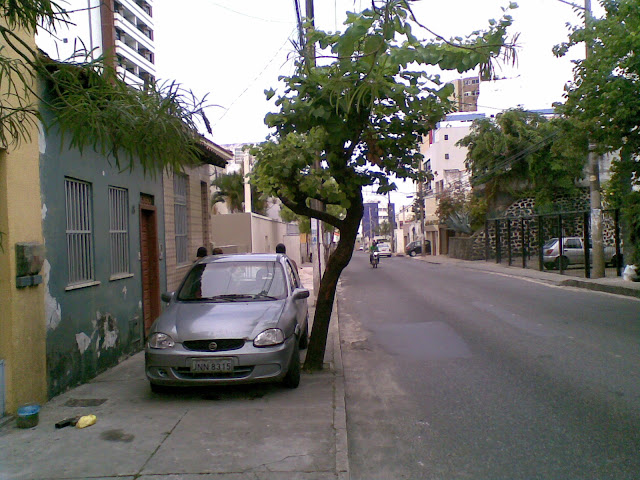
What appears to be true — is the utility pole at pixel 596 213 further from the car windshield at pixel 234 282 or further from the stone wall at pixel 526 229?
the car windshield at pixel 234 282

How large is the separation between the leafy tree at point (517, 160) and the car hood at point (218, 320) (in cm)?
2771

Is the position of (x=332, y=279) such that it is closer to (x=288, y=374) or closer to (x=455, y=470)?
(x=288, y=374)

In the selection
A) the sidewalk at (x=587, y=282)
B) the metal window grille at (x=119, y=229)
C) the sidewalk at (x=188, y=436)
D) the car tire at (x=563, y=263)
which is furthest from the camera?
the car tire at (x=563, y=263)

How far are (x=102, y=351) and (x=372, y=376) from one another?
3.78 meters

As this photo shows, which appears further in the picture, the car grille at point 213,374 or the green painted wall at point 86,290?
the green painted wall at point 86,290

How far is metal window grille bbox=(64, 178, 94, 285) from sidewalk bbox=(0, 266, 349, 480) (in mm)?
1511

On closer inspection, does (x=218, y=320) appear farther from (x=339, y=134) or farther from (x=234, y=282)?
(x=339, y=134)

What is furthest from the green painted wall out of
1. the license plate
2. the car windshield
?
the license plate

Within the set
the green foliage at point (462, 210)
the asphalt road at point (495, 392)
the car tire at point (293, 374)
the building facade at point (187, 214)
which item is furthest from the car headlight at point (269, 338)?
the green foliage at point (462, 210)

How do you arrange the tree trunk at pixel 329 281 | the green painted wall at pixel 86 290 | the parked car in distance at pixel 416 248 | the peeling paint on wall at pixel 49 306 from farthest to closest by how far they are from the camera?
1. the parked car in distance at pixel 416 248
2. the tree trunk at pixel 329 281
3. the green painted wall at pixel 86 290
4. the peeling paint on wall at pixel 49 306

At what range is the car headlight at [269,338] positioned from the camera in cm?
619

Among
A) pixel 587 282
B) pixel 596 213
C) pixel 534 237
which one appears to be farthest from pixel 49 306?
pixel 534 237

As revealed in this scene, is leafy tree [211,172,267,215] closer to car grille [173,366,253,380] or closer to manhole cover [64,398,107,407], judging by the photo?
manhole cover [64,398,107,407]

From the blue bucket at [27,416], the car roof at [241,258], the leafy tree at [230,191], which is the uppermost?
the leafy tree at [230,191]
